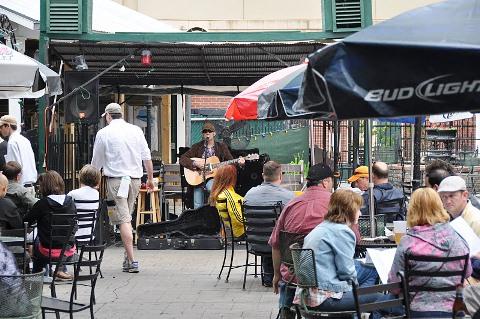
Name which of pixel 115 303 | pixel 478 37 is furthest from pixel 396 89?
pixel 115 303

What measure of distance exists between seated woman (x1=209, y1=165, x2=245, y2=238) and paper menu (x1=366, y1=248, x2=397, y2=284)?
4097 mm

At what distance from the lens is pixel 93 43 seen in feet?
51.0

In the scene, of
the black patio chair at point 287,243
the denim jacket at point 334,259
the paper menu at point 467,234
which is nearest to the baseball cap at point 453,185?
the paper menu at point 467,234

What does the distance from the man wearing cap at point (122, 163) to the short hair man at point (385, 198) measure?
10.2ft

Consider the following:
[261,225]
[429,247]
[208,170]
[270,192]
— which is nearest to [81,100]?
[208,170]

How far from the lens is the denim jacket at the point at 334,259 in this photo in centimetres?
706

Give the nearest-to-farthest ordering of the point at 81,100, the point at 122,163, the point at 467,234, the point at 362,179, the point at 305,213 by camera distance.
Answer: the point at 467,234
the point at 305,213
the point at 362,179
the point at 122,163
the point at 81,100

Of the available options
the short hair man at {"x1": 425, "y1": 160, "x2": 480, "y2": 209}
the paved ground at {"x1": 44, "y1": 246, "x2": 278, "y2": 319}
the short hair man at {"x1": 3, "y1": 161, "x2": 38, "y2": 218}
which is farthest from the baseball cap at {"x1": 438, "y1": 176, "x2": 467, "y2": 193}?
the short hair man at {"x1": 3, "y1": 161, "x2": 38, "y2": 218}

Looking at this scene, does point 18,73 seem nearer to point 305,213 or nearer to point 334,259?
point 305,213

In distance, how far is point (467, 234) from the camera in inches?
285

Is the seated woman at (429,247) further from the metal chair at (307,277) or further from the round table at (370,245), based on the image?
the round table at (370,245)

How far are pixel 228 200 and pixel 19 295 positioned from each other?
5.96 meters

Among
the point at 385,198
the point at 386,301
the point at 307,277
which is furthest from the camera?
the point at 385,198

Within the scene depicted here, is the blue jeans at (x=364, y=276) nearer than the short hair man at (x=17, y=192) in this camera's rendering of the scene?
Yes
